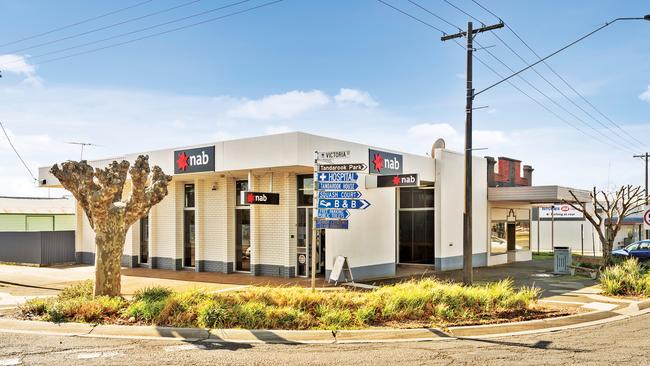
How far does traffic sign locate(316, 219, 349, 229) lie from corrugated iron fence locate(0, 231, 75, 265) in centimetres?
1718

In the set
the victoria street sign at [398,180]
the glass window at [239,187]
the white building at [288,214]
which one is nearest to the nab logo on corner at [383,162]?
the white building at [288,214]

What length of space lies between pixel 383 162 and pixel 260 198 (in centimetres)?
485

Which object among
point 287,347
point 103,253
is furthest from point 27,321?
point 287,347

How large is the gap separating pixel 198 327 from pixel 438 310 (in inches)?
181

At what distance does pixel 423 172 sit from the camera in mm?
21844

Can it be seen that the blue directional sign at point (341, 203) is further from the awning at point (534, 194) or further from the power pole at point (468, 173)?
the awning at point (534, 194)

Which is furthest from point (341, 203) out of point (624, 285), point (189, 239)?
point (189, 239)

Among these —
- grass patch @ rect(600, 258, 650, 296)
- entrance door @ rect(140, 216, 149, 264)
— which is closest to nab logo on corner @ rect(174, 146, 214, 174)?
entrance door @ rect(140, 216, 149, 264)

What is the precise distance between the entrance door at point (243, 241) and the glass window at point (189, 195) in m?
2.52

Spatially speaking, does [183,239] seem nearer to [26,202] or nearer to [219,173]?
[219,173]

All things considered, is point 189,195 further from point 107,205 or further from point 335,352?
point 335,352

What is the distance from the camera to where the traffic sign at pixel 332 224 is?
1291 centimetres

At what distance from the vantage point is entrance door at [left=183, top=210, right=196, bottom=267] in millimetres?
21656

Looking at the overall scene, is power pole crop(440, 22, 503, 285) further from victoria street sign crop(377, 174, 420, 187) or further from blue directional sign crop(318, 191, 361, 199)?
blue directional sign crop(318, 191, 361, 199)
